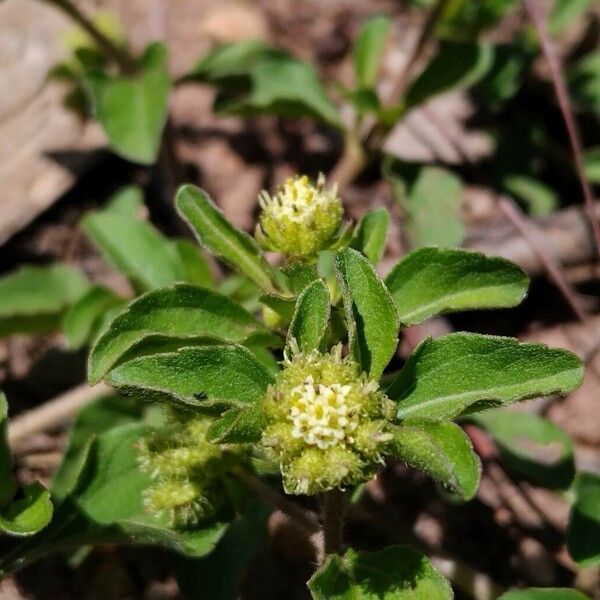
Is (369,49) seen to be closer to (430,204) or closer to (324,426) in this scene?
(430,204)

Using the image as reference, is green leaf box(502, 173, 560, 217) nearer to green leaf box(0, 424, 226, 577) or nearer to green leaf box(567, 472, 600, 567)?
green leaf box(567, 472, 600, 567)

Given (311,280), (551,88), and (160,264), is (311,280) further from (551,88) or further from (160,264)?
(551,88)

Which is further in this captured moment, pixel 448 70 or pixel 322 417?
pixel 448 70

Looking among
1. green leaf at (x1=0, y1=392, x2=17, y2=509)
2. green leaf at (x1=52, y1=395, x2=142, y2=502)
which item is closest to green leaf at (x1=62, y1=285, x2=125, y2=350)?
green leaf at (x1=52, y1=395, x2=142, y2=502)

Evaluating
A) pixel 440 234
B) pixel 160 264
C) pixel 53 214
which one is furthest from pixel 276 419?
pixel 53 214

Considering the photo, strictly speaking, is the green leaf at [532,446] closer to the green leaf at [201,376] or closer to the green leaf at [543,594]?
the green leaf at [543,594]

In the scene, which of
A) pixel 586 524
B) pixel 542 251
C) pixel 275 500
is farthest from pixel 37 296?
pixel 586 524

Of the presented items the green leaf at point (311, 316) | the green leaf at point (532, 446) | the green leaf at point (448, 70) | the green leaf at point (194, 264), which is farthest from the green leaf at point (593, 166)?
the green leaf at point (311, 316)
